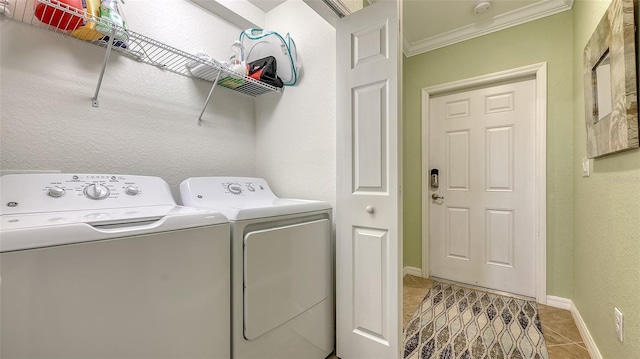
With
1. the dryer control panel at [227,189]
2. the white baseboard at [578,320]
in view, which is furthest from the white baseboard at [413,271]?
the dryer control panel at [227,189]

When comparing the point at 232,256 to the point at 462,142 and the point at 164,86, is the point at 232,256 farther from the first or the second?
the point at 462,142

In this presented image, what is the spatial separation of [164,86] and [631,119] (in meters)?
2.30

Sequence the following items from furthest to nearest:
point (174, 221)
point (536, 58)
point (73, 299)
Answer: point (536, 58) < point (174, 221) < point (73, 299)

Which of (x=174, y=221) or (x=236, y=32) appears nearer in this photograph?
(x=174, y=221)

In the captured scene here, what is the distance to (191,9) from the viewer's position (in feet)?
5.65

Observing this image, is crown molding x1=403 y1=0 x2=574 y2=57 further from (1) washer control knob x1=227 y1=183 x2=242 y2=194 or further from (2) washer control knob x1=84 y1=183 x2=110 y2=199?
(2) washer control knob x1=84 y1=183 x2=110 y2=199

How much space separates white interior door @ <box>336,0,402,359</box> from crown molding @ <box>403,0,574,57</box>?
4.90 ft

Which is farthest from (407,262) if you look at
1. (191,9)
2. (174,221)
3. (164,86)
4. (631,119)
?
Answer: (191,9)

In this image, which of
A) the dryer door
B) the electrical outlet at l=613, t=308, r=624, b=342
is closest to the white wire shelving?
the dryer door

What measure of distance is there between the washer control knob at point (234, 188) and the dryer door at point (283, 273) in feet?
1.69

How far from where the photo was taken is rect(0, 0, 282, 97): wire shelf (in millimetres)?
1104

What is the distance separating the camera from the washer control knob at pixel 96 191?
109cm

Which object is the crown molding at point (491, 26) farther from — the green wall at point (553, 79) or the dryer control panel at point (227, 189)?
the dryer control panel at point (227, 189)

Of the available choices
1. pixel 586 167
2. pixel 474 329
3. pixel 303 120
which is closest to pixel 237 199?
pixel 303 120
